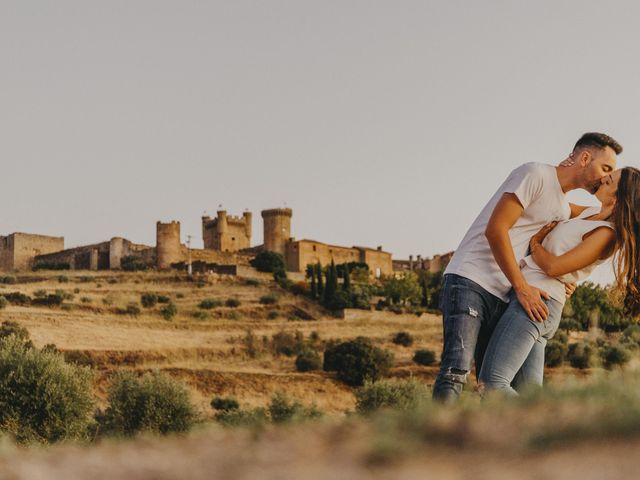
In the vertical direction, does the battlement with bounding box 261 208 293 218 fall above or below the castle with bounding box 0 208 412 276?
above

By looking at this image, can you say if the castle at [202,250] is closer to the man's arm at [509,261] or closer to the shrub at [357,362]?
the shrub at [357,362]

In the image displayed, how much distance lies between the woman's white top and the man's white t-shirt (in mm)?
83

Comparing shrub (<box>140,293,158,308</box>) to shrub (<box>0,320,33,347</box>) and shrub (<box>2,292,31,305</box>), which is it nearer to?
shrub (<box>2,292,31,305</box>)

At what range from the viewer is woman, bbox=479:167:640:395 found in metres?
3.56

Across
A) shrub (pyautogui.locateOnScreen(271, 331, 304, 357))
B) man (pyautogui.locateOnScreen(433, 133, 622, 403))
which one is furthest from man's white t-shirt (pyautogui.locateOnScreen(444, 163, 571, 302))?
shrub (pyautogui.locateOnScreen(271, 331, 304, 357))

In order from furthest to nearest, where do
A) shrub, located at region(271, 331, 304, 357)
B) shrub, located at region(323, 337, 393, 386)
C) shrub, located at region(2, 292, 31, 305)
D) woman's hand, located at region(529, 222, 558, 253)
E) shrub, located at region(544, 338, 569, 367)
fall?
shrub, located at region(2, 292, 31, 305) < shrub, located at region(271, 331, 304, 357) < shrub, located at region(544, 338, 569, 367) < shrub, located at region(323, 337, 393, 386) < woman's hand, located at region(529, 222, 558, 253)

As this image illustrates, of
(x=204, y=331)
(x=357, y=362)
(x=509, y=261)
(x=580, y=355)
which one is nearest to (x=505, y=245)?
(x=509, y=261)

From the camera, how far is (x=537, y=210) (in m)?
3.82

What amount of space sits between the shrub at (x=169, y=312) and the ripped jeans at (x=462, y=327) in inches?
1426

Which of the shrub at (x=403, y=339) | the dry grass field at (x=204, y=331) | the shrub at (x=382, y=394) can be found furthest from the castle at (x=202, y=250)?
the shrub at (x=382, y=394)

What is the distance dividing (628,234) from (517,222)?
1.65 ft

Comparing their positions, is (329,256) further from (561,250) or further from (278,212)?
(561,250)

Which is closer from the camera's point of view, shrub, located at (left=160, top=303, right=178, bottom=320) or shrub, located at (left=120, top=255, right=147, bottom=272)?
shrub, located at (left=160, top=303, right=178, bottom=320)

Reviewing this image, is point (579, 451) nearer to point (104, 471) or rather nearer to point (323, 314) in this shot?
point (104, 471)
